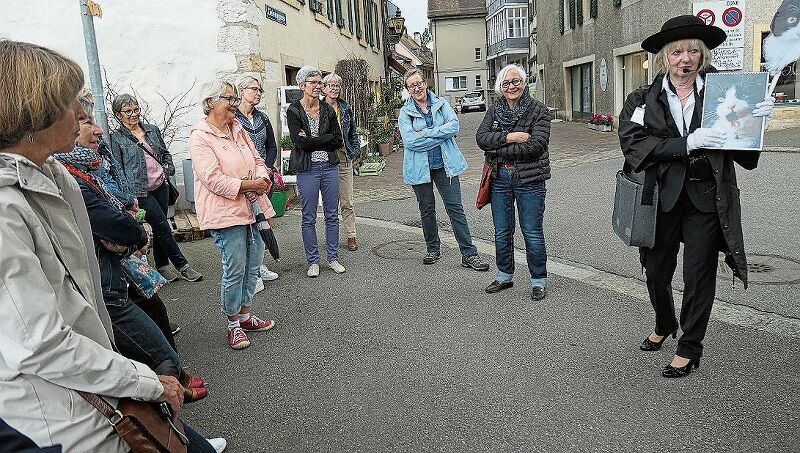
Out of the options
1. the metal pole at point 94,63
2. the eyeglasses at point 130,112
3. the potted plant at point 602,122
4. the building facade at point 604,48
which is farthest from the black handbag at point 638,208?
the potted plant at point 602,122

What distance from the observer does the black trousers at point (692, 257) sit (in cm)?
342

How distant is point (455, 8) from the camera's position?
218 ft

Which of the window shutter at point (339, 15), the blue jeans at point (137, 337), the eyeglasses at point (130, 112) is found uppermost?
the window shutter at point (339, 15)

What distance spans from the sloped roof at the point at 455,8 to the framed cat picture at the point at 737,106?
6542cm

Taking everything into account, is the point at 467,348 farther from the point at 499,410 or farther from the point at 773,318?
the point at 773,318

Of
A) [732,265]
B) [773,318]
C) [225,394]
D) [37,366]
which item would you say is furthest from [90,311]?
[773,318]

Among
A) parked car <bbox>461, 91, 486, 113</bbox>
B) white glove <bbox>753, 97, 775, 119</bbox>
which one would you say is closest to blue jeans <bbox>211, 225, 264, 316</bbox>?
white glove <bbox>753, 97, 775, 119</bbox>

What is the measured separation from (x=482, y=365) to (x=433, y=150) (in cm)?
264

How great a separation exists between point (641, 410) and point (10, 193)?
288 centimetres

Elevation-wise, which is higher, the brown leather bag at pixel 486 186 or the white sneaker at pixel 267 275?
the brown leather bag at pixel 486 186

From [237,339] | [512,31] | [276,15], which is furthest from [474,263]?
[512,31]

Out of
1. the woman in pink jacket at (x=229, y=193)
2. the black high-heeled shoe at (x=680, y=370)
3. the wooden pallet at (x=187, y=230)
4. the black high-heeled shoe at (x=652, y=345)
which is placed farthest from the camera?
the wooden pallet at (x=187, y=230)

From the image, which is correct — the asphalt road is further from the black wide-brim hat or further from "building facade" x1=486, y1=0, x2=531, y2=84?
"building facade" x1=486, y1=0, x2=531, y2=84

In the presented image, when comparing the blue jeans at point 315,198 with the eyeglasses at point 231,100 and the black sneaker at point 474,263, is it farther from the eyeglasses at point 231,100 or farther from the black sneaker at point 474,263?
the eyeglasses at point 231,100
